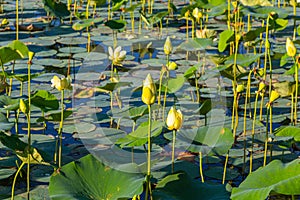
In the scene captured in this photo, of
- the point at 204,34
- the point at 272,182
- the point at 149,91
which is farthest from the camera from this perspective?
the point at 204,34

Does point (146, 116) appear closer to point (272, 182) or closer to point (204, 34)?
point (204, 34)

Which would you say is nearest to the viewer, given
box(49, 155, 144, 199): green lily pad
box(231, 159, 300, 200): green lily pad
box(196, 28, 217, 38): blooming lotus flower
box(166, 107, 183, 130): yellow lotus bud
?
box(231, 159, 300, 200): green lily pad

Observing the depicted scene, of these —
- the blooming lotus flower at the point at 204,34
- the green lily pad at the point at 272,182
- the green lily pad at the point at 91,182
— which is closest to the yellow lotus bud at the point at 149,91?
the green lily pad at the point at 91,182

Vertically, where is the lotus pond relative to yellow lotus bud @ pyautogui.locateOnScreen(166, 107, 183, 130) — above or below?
below

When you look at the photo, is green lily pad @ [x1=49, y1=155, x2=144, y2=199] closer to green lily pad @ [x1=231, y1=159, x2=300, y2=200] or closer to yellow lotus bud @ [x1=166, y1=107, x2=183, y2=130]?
yellow lotus bud @ [x1=166, y1=107, x2=183, y2=130]

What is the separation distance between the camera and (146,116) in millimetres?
2898

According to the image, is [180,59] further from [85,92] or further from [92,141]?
[92,141]

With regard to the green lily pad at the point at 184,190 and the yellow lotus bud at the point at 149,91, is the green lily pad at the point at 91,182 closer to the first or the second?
the green lily pad at the point at 184,190

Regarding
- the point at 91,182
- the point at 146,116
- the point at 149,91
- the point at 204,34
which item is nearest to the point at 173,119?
the point at 149,91

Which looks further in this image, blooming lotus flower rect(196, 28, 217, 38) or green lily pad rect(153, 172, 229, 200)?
blooming lotus flower rect(196, 28, 217, 38)

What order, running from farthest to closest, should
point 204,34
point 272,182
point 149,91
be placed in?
point 204,34
point 149,91
point 272,182

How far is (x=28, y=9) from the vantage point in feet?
18.4

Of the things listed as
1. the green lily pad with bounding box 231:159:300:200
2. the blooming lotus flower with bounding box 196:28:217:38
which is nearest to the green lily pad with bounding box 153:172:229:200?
the green lily pad with bounding box 231:159:300:200

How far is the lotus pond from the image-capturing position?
181 cm
